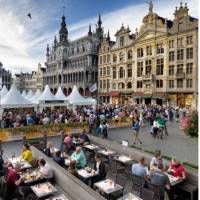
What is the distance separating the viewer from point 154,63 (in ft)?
136

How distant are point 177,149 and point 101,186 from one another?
325 inches

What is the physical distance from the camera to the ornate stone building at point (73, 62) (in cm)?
5647

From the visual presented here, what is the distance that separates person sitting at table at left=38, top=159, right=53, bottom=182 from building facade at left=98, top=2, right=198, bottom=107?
30.3 metres

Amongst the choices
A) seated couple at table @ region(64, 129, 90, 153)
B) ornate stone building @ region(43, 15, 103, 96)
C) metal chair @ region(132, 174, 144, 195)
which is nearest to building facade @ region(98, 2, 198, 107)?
ornate stone building @ region(43, 15, 103, 96)

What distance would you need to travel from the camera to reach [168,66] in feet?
128

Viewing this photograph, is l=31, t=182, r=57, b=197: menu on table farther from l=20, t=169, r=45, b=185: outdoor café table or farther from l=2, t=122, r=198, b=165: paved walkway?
l=2, t=122, r=198, b=165: paved walkway

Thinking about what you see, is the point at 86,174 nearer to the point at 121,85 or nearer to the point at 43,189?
the point at 43,189

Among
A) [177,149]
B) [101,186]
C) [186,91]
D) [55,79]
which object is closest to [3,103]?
[177,149]

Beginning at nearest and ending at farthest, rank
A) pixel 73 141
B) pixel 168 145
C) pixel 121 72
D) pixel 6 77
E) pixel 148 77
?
pixel 73 141 < pixel 168 145 < pixel 148 77 < pixel 121 72 < pixel 6 77

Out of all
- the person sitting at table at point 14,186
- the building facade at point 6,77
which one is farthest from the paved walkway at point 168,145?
the building facade at point 6,77

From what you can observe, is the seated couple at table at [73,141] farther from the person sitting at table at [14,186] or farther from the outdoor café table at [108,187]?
the outdoor café table at [108,187]

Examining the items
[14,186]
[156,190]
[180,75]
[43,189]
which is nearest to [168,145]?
[156,190]

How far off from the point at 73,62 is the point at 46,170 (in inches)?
2220

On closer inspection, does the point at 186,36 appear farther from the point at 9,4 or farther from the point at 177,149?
the point at 9,4
